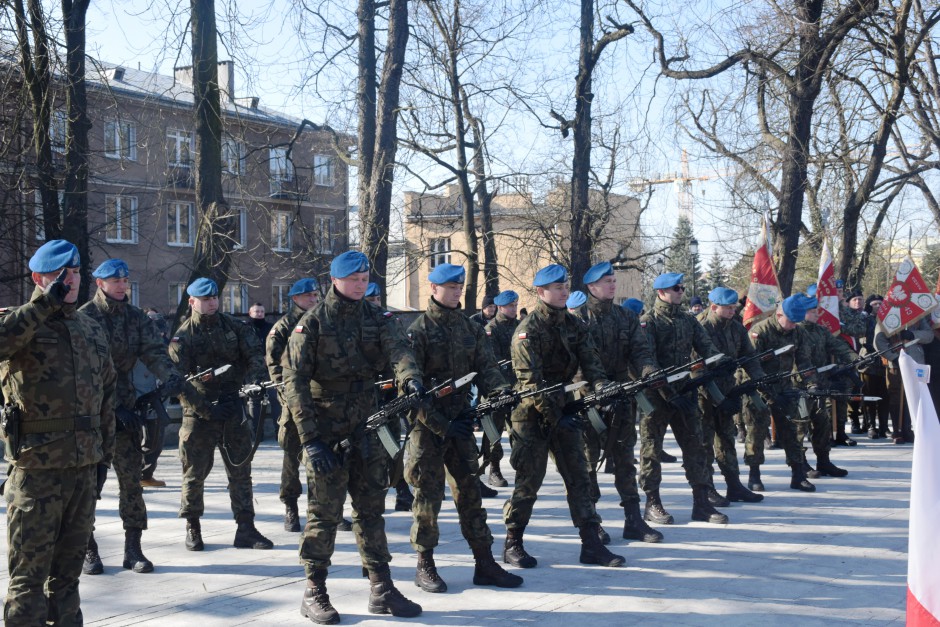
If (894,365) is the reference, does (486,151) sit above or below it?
above

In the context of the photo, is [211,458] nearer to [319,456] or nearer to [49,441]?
[319,456]

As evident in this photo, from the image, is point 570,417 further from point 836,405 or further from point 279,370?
point 836,405

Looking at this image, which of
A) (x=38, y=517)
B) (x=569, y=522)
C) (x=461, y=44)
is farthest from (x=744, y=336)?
(x=461, y=44)

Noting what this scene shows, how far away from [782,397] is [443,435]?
18.0ft

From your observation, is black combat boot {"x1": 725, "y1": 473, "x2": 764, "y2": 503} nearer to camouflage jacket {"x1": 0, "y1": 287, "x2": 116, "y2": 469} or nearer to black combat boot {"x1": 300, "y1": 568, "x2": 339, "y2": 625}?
black combat boot {"x1": 300, "y1": 568, "x2": 339, "y2": 625}

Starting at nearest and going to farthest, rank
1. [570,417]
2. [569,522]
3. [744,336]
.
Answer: [570,417], [569,522], [744,336]

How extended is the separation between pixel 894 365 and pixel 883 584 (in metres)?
9.32

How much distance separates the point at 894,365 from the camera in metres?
15.5

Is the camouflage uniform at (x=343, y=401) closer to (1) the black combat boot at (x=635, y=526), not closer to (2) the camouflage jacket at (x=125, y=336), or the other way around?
(2) the camouflage jacket at (x=125, y=336)

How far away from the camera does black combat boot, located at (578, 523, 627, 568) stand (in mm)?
Result: 7488

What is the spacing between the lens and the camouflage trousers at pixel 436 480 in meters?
6.93

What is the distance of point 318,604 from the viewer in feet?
20.3

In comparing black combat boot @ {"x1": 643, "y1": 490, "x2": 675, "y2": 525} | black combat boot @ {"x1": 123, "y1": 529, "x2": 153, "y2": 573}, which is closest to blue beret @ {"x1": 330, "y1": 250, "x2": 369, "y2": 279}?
black combat boot @ {"x1": 123, "y1": 529, "x2": 153, "y2": 573}

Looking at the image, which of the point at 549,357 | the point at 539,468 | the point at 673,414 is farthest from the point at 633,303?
the point at 539,468
